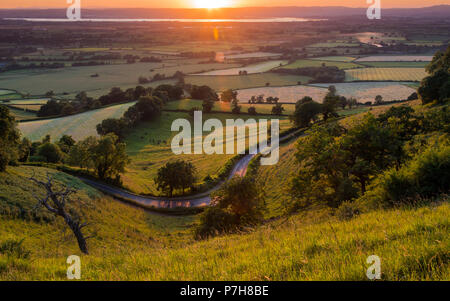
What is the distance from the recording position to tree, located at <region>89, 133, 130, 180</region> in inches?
2085

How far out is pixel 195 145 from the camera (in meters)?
81.5

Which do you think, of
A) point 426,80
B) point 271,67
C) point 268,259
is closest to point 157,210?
point 268,259

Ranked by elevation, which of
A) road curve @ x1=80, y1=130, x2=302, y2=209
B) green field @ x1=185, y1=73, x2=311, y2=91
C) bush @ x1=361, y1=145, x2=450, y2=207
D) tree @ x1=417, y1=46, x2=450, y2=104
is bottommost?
road curve @ x1=80, y1=130, x2=302, y2=209

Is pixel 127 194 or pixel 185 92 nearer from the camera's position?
pixel 127 194

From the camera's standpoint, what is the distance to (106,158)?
53.1 m

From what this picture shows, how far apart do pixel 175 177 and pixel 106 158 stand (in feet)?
40.5

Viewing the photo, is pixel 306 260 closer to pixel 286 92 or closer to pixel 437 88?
pixel 437 88

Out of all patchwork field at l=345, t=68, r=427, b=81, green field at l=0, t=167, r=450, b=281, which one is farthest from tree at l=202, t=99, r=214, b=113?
green field at l=0, t=167, r=450, b=281

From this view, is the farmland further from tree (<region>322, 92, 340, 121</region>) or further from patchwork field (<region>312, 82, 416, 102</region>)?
tree (<region>322, 92, 340, 121</region>)

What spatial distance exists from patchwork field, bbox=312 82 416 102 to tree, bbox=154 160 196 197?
88293 millimetres

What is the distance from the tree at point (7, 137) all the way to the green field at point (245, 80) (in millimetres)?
105164

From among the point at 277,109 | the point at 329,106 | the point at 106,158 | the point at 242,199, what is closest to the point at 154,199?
the point at 106,158
